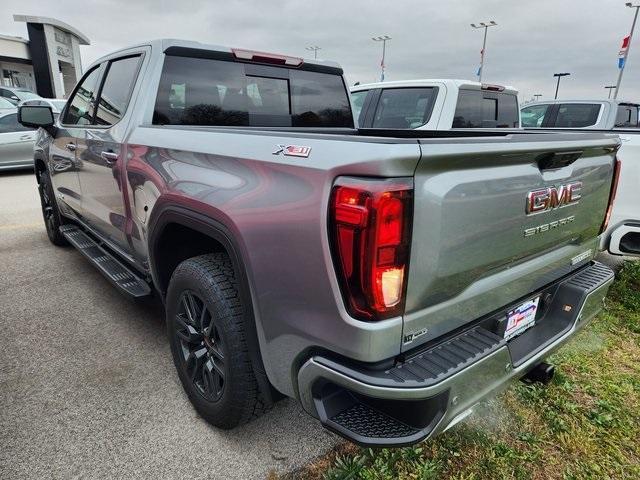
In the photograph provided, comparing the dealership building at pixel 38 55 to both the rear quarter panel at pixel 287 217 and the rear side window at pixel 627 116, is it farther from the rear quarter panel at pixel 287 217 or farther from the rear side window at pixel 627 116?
the rear quarter panel at pixel 287 217

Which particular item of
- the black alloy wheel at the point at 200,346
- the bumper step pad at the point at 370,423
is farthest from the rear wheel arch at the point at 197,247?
the bumper step pad at the point at 370,423

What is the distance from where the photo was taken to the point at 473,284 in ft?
5.65

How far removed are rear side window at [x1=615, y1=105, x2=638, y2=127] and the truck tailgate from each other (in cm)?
796

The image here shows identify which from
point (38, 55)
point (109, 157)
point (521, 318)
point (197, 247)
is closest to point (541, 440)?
point (521, 318)

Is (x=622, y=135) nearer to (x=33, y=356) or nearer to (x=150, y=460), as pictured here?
(x=150, y=460)

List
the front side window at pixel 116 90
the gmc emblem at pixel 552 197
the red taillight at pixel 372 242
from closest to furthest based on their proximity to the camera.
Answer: the red taillight at pixel 372 242, the gmc emblem at pixel 552 197, the front side window at pixel 116 90

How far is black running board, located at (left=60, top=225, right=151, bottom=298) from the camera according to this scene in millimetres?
2932

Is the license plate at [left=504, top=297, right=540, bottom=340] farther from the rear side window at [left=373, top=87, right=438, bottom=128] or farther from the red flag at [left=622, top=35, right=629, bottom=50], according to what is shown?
the red flag at [left=622, top=35, right=629, bottom=50]

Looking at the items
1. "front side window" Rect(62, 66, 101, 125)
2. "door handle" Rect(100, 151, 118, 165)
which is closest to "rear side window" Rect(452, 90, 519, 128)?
"front side window" Rect(62, 66, 101, 125)

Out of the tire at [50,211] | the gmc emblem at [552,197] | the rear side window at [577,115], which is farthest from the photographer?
the rear side window at [577,115]

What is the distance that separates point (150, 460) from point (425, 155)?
6.07 ft

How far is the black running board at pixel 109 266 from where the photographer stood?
9.62 feet

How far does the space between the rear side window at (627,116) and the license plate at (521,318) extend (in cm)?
820

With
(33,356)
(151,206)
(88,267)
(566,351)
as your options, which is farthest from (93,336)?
(566,351)
